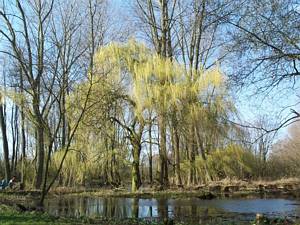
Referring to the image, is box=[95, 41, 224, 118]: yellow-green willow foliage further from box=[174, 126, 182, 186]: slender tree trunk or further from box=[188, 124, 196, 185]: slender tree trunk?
box=[174, 126, 182, 186]: slender tree trunk

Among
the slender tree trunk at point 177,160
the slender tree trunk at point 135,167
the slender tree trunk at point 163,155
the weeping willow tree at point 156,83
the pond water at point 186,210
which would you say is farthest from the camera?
the slender tree trunk at point 177,160

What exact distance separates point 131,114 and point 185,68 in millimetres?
4173

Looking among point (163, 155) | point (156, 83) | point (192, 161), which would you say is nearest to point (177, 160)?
point (163, 155)

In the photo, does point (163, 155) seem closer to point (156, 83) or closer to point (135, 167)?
point (135, 167)

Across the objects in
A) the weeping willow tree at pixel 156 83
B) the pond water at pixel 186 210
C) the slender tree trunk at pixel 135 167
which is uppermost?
the weeping willow tree at pixel 156 83

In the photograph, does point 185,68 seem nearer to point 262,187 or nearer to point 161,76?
point 161,76

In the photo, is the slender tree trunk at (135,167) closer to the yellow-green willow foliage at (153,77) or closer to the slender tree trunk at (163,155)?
the slender tree trunk at (163,155)

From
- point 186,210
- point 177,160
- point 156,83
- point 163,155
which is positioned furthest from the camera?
point 177,160

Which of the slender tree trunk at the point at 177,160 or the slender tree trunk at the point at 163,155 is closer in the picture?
the slender tree trunk at the point at 163,155

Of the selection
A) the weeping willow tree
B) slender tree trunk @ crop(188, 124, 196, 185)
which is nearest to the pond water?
the weeping willow tree

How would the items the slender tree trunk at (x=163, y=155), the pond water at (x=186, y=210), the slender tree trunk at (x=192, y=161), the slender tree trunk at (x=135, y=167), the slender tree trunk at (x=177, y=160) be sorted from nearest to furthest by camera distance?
the pond water at (x=186, y=210) → the slender tree trunk at (x=163, y=155) → the slender tree trunk at (x=192, y=161) → the slender tree trunk at (x=135, y=167) → the slender tree trunk at (x=177, y=160)

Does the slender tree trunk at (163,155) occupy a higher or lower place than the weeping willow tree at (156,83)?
lower

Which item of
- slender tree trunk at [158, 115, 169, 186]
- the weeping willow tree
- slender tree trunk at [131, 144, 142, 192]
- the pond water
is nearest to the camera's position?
the pond water

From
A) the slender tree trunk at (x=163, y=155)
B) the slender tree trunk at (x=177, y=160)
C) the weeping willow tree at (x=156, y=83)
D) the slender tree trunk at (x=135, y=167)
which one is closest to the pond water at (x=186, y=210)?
the slender tree trunk at (x=163, y=155)
